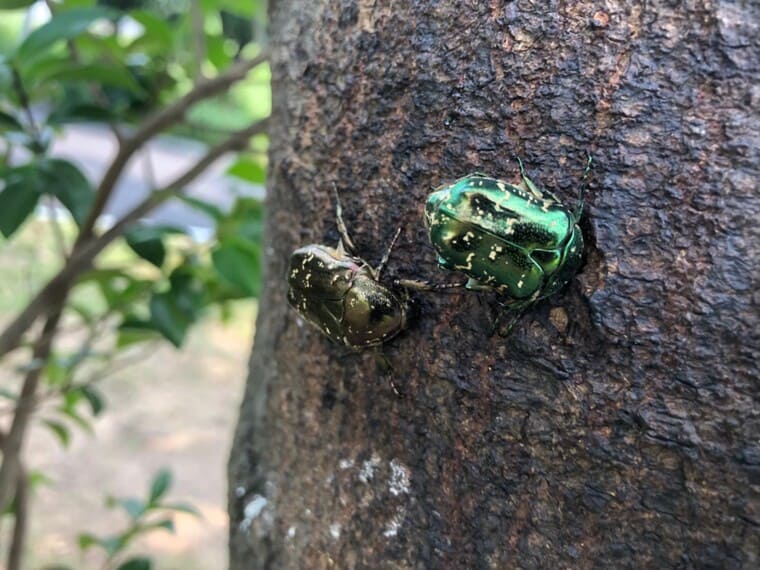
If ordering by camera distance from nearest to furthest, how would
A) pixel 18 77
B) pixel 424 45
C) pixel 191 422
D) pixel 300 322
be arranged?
pixel 424 45
pixel 300 322
pixel 18 77
pixel 191 422

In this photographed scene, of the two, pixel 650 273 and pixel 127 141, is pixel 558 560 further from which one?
pixel 127 141

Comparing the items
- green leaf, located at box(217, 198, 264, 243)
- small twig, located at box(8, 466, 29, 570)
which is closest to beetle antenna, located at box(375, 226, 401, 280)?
green leaf, located at box(217, 198, 264, 243)

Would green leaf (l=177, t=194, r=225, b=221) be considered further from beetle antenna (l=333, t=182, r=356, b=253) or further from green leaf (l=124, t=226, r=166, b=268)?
beetle antenna (l=333, t=182, r=356, b=253)

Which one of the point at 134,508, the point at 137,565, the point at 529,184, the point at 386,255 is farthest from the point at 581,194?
the point at 134,508

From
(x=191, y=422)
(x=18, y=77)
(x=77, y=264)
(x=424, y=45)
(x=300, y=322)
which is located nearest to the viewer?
(x=424, y=45)

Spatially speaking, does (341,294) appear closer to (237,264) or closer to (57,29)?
(237,264)

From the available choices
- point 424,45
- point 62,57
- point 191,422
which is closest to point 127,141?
point 62,57

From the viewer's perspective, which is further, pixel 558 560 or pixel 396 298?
pixel 396 298

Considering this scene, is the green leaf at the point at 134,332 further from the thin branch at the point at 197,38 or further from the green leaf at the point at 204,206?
the thin branch at the point at 197,38
